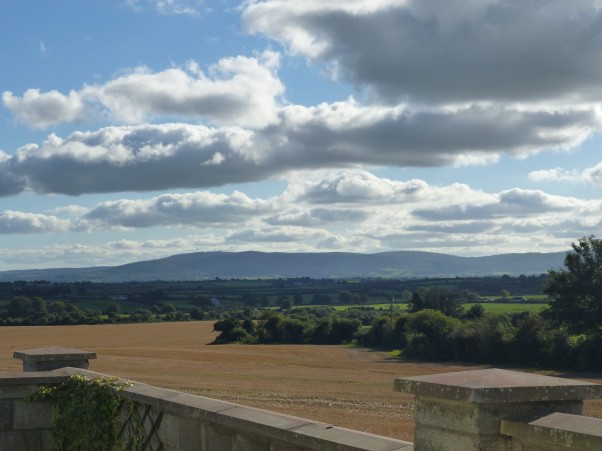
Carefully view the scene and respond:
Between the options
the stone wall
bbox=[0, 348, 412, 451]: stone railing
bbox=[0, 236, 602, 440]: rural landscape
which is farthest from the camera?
bbox=[0, 236, 602, 440]: rural landscape

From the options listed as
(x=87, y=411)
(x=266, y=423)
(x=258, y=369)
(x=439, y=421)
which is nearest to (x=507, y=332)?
(x=258, y=369)

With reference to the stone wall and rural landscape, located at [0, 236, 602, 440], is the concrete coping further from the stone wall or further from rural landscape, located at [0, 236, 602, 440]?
rural landscape, located at [0, 236, 602, 440]

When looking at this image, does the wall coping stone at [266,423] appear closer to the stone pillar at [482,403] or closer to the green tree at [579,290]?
the stone pillar at [482,403]

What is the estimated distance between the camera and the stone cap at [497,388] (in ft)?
11.7

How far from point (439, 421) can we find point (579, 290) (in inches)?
2166

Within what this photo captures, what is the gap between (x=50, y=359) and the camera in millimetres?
8492

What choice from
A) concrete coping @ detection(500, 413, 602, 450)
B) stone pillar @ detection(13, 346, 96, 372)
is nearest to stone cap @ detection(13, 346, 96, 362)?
stone pillar @ detection(13, 346, 96, 372)

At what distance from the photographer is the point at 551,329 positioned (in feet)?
171

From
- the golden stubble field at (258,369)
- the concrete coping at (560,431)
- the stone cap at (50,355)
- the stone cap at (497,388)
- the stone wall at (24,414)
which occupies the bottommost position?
the golden stubble field at (258,369)

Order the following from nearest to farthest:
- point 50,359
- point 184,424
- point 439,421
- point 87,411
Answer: point 439,421 < point 184,424 < point 87,411 < point 50,359

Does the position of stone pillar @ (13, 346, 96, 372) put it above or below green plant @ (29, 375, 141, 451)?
above

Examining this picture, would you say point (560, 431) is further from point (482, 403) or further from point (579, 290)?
point (579, 290)

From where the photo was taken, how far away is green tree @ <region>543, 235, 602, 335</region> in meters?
53.5

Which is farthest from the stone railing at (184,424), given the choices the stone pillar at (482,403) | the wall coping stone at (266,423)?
the stone pillar at (482,403)
